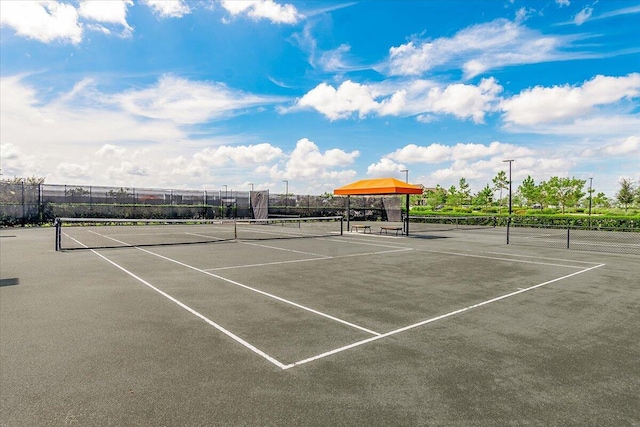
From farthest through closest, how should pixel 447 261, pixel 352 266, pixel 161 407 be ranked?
1. pixel 447 261
2. pixel 352 266
3. pixel 161 407

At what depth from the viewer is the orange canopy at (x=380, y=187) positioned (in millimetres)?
22469

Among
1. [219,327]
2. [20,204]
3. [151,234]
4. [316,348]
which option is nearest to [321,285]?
[219,327]

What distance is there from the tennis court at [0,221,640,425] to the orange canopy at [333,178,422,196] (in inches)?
481

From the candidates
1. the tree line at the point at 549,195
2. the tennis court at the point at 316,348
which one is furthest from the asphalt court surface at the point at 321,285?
the tree line at the point at 549,195

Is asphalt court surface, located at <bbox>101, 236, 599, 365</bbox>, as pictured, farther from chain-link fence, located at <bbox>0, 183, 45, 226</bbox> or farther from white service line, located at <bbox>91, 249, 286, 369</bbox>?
chain-link fence, located at <bbox>0, 183, 45, 226</bbox>

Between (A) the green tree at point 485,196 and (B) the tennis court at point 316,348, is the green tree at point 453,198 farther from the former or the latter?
(B) the tennis court at point 316,348

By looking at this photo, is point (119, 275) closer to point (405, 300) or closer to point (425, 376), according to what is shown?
point (405, 300)

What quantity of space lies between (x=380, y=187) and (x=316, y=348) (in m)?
19.0

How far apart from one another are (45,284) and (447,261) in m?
12.3

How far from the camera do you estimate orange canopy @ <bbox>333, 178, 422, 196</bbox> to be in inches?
885

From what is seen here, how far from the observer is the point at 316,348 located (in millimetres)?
5105

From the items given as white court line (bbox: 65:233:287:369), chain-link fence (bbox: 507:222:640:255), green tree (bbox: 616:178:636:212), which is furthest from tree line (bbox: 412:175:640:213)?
white court line (bbox: 65:233:287:369)

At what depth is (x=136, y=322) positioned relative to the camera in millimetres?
6102

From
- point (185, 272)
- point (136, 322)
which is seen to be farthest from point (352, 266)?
point (136, 322)
